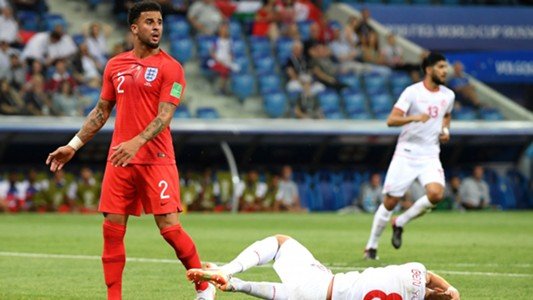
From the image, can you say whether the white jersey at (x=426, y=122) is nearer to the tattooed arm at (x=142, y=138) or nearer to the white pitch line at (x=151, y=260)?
the white pitch line at (x=151, y=260)

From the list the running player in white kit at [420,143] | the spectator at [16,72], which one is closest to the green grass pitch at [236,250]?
the running player in white kit at [420,143]

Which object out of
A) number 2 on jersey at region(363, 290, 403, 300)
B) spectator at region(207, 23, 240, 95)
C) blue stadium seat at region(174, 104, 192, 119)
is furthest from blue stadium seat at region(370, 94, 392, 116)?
number 2 on jersey at region(363, 290, 403, 300)

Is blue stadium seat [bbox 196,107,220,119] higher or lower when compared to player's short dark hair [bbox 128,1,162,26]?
lower

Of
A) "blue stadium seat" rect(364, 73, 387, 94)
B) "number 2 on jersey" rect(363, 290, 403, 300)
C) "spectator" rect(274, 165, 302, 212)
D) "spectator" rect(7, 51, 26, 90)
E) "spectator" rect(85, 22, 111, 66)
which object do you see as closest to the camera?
"number 2 on jersey" rect(363, 290, 403, 300)

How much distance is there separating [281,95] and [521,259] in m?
14.7

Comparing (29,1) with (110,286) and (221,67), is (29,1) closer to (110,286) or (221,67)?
(221,67)

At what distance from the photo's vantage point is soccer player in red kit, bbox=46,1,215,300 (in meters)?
9.07

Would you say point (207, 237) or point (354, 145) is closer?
point (207, 237)

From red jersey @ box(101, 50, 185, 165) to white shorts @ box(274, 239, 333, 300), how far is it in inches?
58.8

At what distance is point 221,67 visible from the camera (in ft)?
94.6

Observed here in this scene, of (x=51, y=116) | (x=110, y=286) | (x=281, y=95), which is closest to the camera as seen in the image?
(x=110, y=286)

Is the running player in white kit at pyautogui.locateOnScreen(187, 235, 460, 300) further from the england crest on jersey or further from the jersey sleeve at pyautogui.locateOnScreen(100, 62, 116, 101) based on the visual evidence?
the jersey sleeve at pyautogui.locateOnScreen(100, 62, 116, 101)

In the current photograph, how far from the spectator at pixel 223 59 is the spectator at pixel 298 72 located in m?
1.24

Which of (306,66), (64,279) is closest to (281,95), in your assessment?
(306,66)
